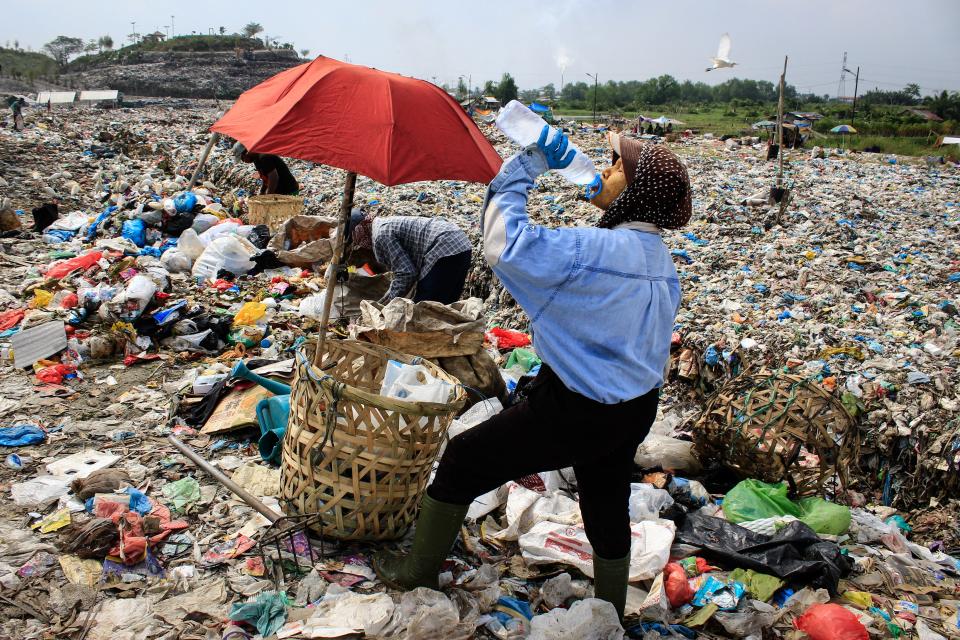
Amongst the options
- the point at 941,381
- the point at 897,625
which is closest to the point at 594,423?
the point at 897,625

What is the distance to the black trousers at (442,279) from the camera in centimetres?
408

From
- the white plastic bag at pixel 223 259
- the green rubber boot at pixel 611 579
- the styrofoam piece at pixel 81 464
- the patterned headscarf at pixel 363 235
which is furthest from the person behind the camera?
the white plastic bag at pixel 223 259

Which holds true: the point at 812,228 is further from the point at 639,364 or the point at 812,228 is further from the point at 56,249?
the point at 56,249

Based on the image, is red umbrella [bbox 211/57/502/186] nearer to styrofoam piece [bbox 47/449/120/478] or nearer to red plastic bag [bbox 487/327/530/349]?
styrofoam piece [bbox 47/449/120/478]

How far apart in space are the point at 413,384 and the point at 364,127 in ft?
3.10

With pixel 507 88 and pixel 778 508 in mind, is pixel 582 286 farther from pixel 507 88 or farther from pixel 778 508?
pixel 507 88

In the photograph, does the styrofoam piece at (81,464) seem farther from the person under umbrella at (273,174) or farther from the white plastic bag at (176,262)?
the person under umbrella at (273,174)

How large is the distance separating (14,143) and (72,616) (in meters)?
14.9

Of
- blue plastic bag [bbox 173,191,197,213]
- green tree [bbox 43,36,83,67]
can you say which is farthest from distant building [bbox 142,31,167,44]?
blue plastic bag [bbox 173,191,197,213]

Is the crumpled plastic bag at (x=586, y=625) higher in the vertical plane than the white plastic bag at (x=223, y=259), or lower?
lower

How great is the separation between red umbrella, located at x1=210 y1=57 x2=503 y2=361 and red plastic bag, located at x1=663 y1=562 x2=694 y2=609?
1.63 meters

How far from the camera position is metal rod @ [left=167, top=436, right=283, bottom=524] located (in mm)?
2404

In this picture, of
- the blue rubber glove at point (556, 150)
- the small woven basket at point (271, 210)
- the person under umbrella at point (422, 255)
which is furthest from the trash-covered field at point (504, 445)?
the blue rubber glove at point (556, 150)

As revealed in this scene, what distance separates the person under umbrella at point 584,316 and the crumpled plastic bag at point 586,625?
1.29 feet
